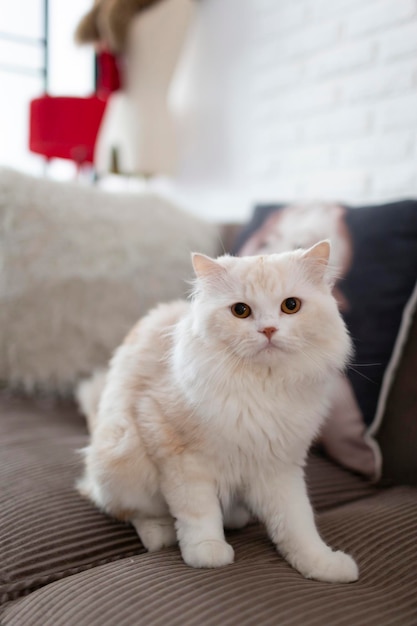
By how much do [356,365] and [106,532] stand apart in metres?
0.65

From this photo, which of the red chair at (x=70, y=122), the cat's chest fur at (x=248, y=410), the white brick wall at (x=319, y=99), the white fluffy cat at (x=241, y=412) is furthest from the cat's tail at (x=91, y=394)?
the red chair at (x=70, y=122)

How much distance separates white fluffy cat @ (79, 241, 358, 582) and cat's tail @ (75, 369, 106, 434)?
0.44 meters

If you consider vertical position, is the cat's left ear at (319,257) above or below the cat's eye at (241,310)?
above

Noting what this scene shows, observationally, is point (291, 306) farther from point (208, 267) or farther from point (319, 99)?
point (319, 99)

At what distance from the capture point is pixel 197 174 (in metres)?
2.98

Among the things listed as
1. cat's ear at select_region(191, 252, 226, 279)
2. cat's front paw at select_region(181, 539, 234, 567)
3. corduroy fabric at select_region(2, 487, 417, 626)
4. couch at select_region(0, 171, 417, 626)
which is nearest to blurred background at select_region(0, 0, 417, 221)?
couch at select_region(0, 171, 417, 626)

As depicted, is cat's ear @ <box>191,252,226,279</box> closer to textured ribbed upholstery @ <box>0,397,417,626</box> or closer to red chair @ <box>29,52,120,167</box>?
textured ribbed upholstery @ <box>0,397,417,626</box>

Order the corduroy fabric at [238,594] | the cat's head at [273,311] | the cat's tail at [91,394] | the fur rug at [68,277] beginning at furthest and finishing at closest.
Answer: the fur rug at [68,277] < the cat's tail at [91,394] < the cat's head at [273,311] < the corduroy fabric at [238,594]

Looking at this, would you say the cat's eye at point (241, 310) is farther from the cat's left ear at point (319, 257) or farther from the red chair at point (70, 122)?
the red chair at point (70, 122)

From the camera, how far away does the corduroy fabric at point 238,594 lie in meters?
0.78

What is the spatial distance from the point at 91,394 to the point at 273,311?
774mm

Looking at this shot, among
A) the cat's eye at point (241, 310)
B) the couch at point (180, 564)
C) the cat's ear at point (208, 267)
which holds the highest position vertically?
the cat's ear at point (208, 267)

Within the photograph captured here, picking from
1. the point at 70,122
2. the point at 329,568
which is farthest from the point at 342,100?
the point at 329,568

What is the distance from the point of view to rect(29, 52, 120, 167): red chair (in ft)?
8.56
